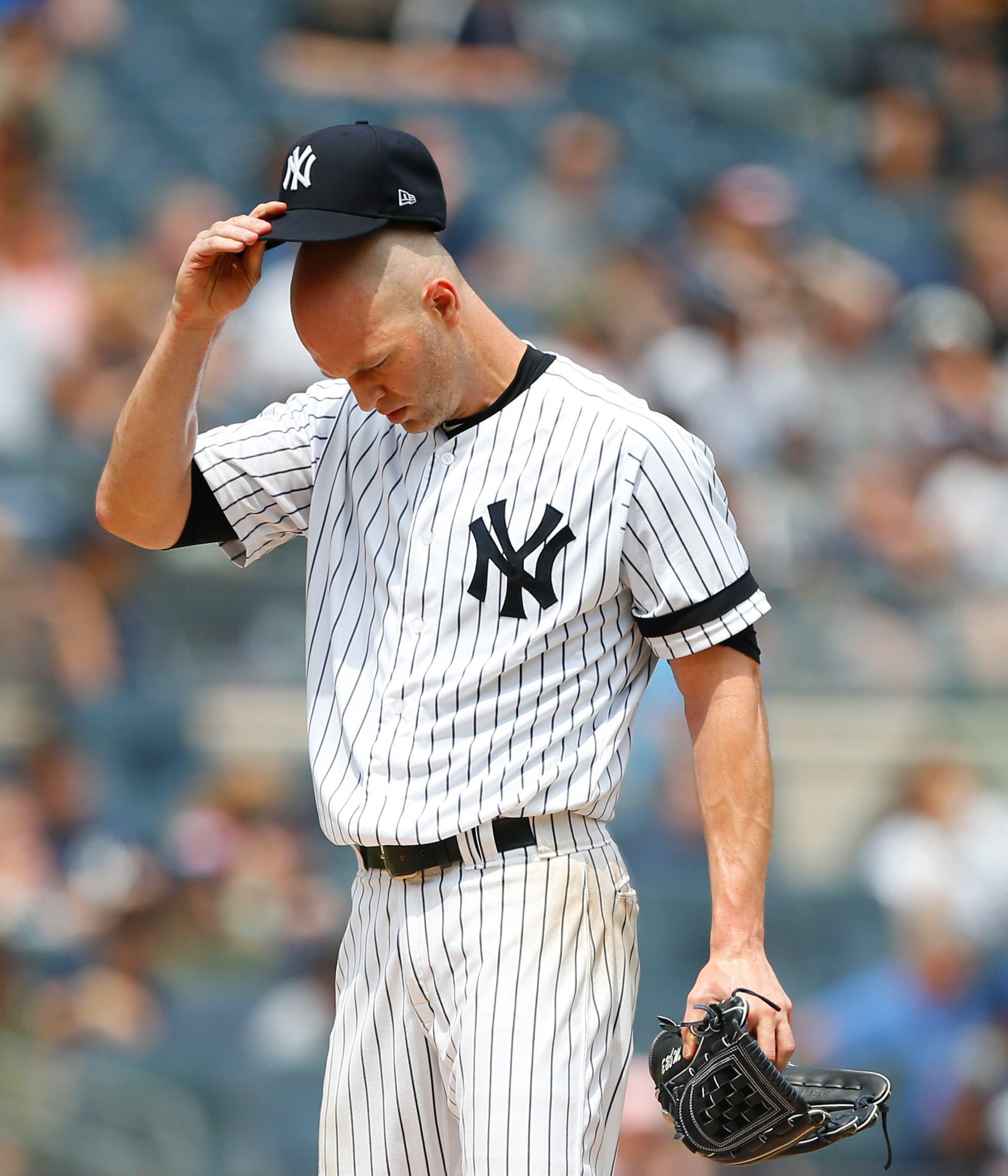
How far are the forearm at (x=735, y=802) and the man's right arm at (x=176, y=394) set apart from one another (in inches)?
30.7

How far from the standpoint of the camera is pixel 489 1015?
6.75 ft

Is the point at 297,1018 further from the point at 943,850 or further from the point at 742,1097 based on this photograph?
the point at 742,1097

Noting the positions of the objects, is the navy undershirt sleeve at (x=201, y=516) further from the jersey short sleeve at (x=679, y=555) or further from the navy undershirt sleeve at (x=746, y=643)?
the navy undershirt sleeve at (x=746, y=643)

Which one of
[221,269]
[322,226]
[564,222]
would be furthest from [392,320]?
[564,222]

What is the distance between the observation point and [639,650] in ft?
7.37

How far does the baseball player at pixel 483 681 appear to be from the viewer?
2062mm

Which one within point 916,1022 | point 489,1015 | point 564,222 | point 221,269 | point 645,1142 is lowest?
point 645,1142

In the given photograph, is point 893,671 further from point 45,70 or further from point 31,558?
point 45,70

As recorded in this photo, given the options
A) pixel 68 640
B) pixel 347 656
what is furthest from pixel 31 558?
pixel 347 656

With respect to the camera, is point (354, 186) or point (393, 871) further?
point (393, 871)

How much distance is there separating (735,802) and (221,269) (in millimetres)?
958

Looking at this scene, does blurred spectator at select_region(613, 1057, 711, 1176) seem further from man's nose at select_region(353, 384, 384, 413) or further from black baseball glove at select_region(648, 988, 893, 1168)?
man's nose at select_region(353, 384, 384, 413)

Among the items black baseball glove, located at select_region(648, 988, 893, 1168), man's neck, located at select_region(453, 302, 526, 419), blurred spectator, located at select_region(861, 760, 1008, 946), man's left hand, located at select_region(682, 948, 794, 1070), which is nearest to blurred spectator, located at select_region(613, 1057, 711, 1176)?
blurred spectator, located at select_region(861, 760, 1008, 946)

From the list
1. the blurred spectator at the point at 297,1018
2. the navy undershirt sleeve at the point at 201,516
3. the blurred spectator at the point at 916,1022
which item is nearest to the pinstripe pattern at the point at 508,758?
the navy undershirt sleeve at the point at 201,516
